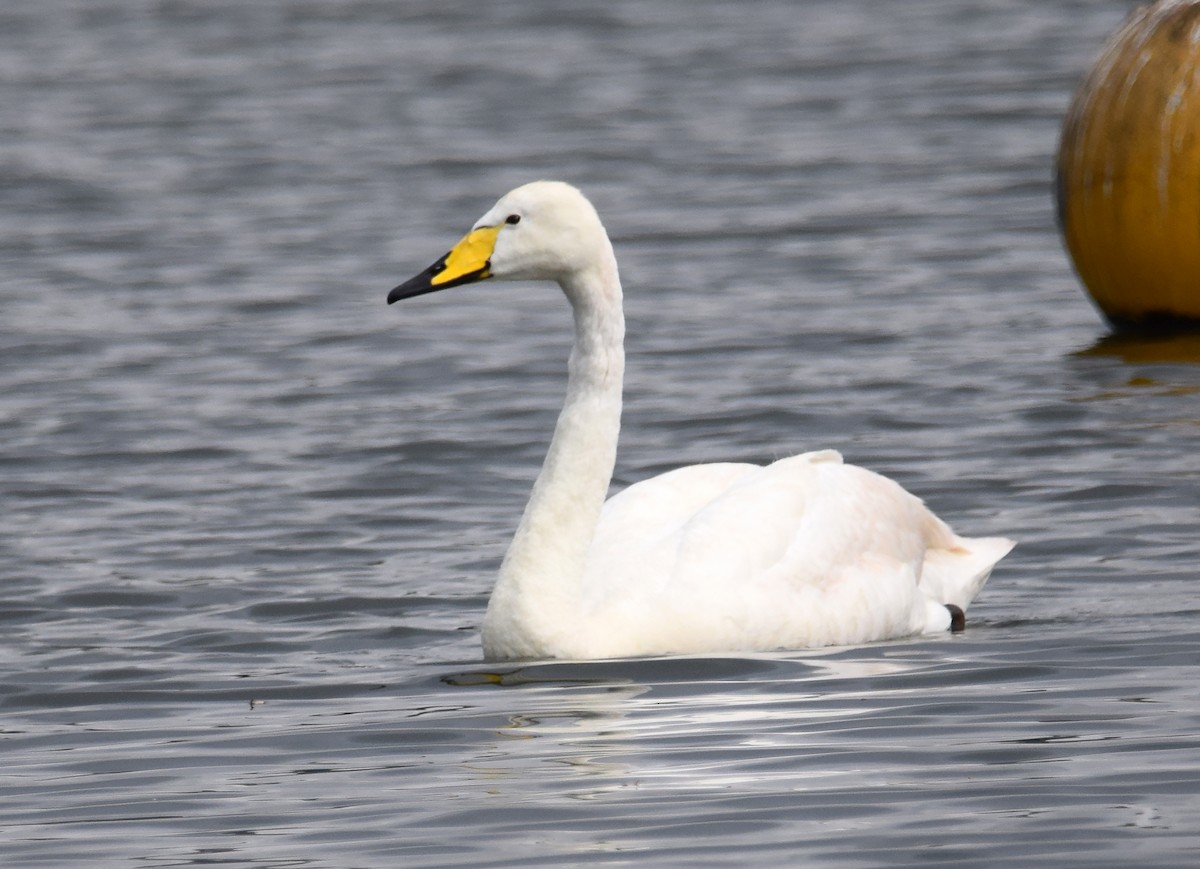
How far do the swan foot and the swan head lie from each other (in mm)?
1766

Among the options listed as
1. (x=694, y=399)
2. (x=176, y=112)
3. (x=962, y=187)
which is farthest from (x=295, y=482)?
(x=176, y=112)

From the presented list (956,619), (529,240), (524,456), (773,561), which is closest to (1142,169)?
(524,456)

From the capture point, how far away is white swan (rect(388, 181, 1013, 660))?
793 centimetres

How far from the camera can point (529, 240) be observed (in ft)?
26.8

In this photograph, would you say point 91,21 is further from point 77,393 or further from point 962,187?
point 77,393

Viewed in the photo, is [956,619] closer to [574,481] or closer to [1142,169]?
[574,481]

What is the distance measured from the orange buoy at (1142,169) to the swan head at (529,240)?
5441mm

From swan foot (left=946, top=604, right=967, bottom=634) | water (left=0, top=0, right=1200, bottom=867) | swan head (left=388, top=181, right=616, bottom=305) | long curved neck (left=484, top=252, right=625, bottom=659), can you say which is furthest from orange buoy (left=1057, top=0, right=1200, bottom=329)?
swan head (left=388, top=181, right=616, bottom=305)

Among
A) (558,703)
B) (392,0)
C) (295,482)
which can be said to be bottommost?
(392,0)

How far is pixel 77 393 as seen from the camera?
13.6m

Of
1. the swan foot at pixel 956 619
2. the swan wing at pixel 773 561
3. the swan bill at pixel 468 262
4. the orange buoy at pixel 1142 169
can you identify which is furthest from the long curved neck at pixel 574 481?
the orange buoy at pixel 1142 169

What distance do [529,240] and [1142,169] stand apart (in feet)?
18.4

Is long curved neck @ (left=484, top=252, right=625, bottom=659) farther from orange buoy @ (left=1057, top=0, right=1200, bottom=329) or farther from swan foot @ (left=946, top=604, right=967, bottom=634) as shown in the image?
orange buoy @ (left=1057, top=0, right=1200, bottom=329)

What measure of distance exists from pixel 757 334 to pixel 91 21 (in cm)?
2088
